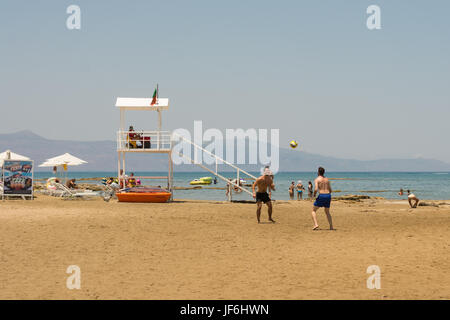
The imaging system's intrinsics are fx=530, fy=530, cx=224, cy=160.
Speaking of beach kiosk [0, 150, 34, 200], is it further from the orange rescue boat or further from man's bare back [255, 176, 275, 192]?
man's bare back [255, 176, 275, 192]

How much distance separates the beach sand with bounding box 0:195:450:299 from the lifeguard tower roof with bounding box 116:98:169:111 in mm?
10493

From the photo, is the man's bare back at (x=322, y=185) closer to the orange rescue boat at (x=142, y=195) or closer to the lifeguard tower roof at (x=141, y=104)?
the orange rescue boat at (x=142, y=195)

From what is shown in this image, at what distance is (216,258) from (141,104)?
17846 mm

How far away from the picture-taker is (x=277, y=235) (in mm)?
13359

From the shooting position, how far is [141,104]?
1046 inches

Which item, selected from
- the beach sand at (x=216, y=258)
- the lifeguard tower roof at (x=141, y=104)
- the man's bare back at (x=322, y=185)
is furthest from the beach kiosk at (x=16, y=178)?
the man's bare back at (x=322, y=185)

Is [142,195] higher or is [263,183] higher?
[263,183]

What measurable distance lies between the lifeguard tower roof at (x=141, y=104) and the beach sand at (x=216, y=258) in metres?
10.5

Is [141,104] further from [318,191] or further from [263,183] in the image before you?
[318,191]

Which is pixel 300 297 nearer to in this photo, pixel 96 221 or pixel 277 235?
pixel 277 235

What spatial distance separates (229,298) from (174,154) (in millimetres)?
19826

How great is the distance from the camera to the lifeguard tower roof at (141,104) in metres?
26.4

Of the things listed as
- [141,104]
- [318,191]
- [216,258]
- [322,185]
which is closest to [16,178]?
[141,104]
